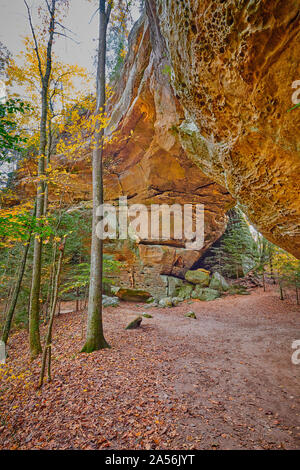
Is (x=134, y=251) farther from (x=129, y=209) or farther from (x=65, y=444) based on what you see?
(x=65, y=444)

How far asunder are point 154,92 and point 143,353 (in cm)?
1061

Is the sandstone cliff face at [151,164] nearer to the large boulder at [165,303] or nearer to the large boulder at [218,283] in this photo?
the large boulder at [165,303]

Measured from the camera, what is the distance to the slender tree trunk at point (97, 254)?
5652 mm

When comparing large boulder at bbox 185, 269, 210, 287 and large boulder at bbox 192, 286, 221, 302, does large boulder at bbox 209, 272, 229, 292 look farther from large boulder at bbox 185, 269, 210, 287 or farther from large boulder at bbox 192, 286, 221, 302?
large boulder at bbox 192, 286, 221, 302

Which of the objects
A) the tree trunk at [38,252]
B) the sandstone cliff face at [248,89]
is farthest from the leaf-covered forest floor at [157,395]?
the sandstone cliff face at [248,89]

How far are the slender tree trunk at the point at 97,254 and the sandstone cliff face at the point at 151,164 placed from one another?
5.90ft

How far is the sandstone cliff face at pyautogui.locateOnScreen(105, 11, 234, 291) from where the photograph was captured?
8.62 metres

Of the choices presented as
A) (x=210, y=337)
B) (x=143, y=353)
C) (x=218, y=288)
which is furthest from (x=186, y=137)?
(x=218, y=288)

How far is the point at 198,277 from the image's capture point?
16.3 meters

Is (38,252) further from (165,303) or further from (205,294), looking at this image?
(205,294)

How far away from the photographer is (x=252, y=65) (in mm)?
2805

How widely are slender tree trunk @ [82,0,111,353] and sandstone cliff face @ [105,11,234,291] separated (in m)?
1.80

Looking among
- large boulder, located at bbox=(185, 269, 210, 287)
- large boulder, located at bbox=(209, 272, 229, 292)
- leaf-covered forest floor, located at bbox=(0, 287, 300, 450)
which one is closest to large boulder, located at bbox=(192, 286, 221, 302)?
large boulder, located at bbox=(185, 269, 210, 287)

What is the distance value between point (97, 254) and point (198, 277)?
39.9 ft
